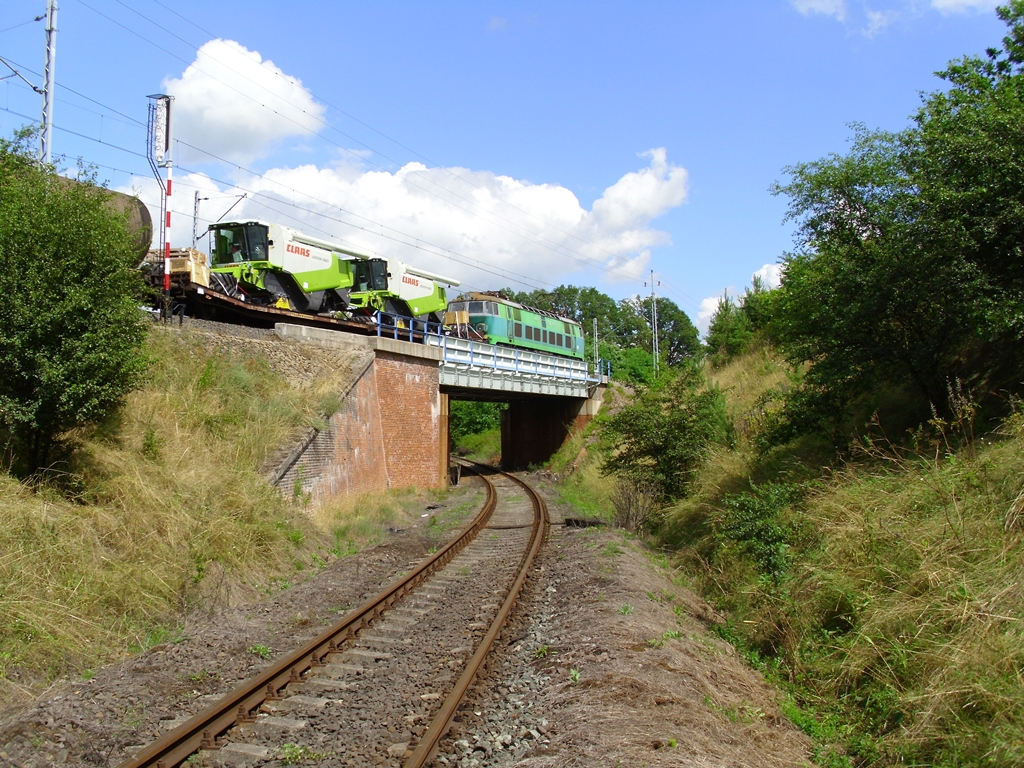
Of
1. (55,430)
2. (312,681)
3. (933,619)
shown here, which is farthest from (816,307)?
(55,430)

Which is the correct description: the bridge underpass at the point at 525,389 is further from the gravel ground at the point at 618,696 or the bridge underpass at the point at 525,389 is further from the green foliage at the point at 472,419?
the gravel ground at the point at 618,696

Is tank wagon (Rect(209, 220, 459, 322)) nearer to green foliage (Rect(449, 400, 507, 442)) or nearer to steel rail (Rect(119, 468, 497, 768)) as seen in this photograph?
steel rail (Rect(119, 468, 497, 768))

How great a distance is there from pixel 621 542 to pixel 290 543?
5819 millimetres

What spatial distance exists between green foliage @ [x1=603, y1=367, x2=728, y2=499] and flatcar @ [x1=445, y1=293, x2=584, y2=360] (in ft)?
42.7

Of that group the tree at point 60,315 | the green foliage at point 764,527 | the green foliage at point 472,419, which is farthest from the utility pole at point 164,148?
the green foliage at point 472,419

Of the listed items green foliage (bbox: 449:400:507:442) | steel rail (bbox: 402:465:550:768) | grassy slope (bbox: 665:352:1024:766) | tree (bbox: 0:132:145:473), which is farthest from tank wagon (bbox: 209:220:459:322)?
green foliage (bbox: 449:400:507:442)

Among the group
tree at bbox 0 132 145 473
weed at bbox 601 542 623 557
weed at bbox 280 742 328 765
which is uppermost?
tree at bbox 0 132 145 473

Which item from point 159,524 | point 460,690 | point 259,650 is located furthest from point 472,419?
point 460,690

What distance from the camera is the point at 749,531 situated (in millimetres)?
10164

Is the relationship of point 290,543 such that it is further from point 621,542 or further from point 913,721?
point 913,721

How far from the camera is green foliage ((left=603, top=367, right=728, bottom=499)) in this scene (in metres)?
16.7

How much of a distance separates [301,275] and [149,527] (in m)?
13.7

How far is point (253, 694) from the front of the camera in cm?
600

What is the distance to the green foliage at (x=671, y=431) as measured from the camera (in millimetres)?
16734
